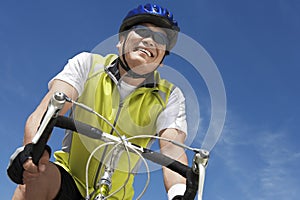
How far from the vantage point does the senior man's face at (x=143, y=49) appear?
9.58 ft

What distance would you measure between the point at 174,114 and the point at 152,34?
624 millimetres

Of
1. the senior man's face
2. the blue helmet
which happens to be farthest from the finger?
the blue helmet

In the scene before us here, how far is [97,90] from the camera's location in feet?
10.4

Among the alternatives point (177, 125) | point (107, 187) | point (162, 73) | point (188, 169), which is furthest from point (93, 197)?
point (162, 73)

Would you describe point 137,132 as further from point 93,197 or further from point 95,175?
point 93,197

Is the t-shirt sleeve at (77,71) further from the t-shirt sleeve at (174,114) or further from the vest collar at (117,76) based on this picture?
the t-shirt sleeve at (174,114)

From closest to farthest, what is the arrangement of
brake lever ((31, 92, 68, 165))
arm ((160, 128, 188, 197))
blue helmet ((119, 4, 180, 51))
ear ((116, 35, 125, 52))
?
brake lever ((31, 92, 68, 165)), arm ((160, 128, 188, 197)), ear ((116, 35, 125, 52)), blue helmet ((119, 4, 180, 51))

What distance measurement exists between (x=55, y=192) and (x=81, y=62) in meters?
1.02

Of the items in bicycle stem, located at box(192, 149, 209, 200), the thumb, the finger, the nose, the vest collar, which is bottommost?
the finger

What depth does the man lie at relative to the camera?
9.55 feet

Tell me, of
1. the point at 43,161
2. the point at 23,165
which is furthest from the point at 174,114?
the point at 23,165

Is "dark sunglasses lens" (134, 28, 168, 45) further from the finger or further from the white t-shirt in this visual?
the finger

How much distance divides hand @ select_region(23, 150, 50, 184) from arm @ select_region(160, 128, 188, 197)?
801 mm

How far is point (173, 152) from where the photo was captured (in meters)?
2.71
